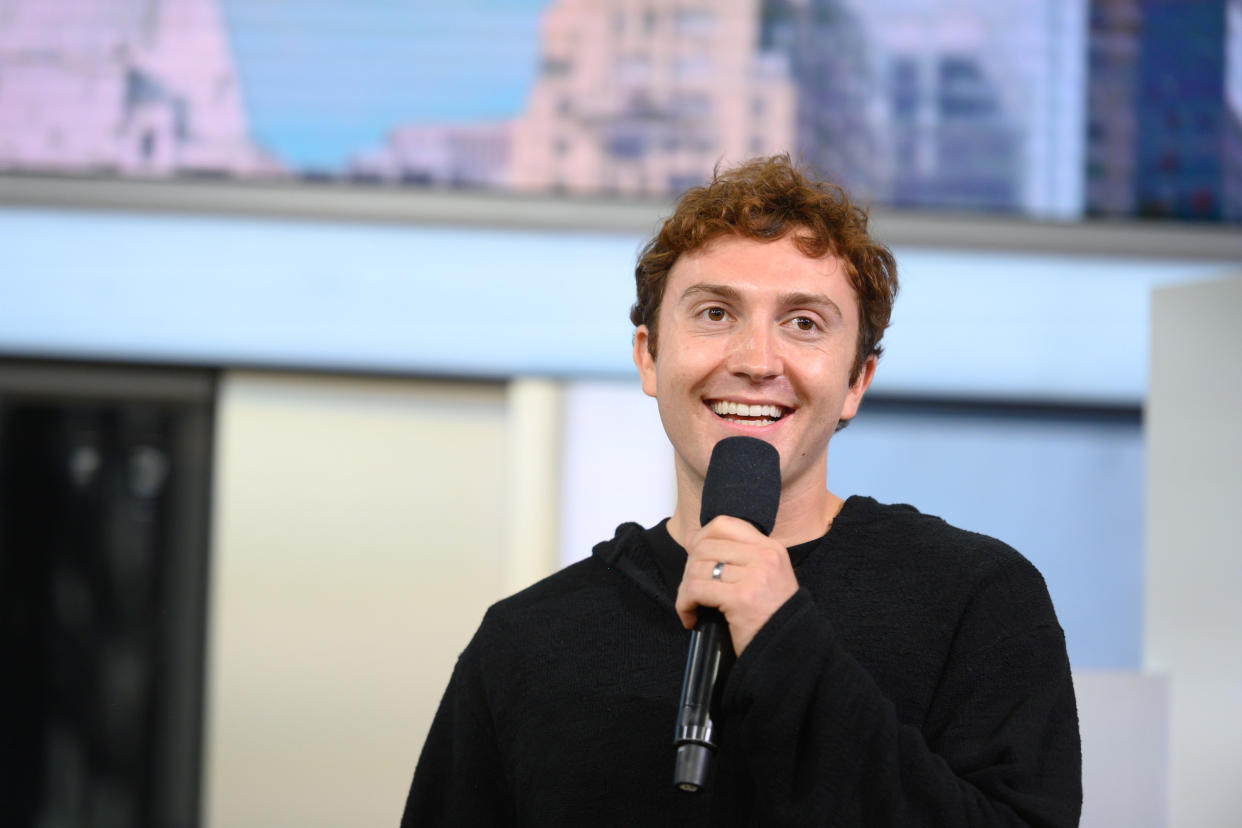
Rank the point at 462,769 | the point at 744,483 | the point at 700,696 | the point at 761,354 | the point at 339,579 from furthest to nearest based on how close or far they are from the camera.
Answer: the point at 339,579 → the point at 462,769 → the point at 761,354 → the point at 744,483 → the point at 700,696

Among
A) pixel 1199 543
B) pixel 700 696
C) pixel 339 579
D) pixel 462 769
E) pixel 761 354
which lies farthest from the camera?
pixel 339 579

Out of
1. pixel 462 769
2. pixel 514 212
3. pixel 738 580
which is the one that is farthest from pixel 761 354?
pixel 514 212

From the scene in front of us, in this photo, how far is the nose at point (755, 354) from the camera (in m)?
1.32

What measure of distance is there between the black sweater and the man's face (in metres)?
0.14

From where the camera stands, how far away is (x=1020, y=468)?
3916 millimetres

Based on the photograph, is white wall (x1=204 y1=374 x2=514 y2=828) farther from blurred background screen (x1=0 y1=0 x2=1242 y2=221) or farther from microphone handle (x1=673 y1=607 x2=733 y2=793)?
microphone handle (x1=673 y1=607 x2=733 y2=793)

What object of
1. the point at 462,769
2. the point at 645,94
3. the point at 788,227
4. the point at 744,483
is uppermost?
the point at 645,94

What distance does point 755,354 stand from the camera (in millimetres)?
1319

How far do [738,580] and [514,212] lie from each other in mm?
2937

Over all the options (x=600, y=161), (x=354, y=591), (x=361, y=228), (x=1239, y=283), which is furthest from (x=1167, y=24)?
(x=354, y=591)

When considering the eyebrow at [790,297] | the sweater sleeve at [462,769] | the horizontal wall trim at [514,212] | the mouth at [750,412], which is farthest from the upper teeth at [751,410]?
the horizontal wall trim at [514,212]

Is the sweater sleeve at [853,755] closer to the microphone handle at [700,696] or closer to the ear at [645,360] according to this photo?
the microphone handle at [700,696]

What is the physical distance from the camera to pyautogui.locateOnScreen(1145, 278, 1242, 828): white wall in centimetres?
228

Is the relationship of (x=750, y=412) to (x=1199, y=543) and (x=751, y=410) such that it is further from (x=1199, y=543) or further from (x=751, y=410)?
(x=1199, y=543)
